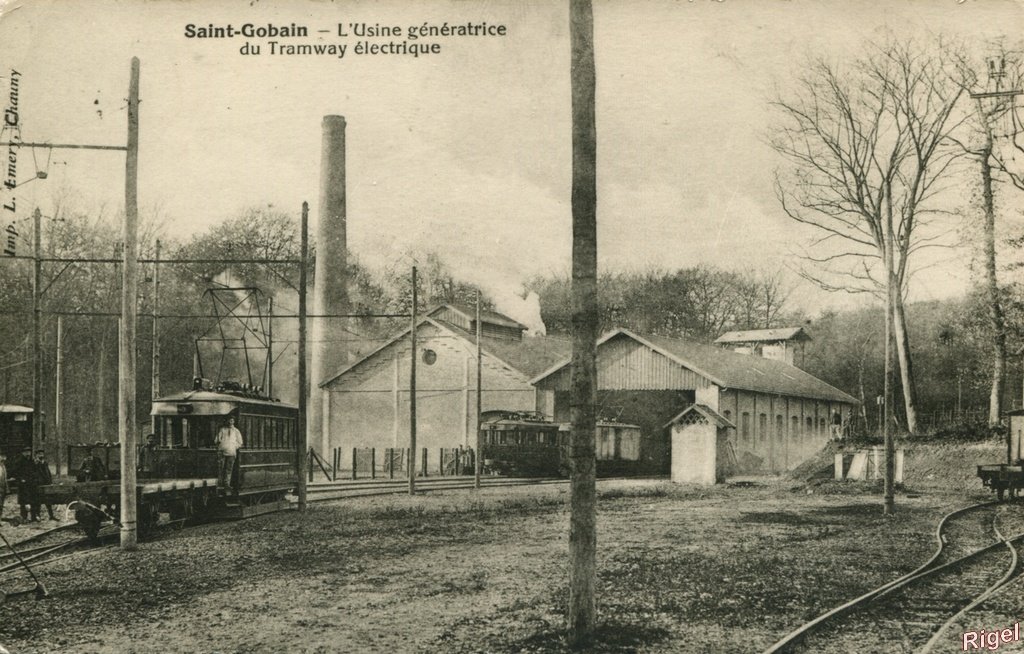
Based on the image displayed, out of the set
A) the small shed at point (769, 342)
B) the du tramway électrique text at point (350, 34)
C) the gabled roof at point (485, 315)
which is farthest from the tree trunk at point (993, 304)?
the gabled roof at point (485, 315)

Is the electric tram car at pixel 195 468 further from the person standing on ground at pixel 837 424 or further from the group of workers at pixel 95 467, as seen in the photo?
the person standing on ground at pixel 837 424

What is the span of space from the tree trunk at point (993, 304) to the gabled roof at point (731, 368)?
7515mm

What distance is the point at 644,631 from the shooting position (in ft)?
24.7

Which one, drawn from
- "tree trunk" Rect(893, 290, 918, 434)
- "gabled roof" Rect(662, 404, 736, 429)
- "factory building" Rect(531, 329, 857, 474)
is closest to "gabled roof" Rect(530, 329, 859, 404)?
"factory building" Rect(531, 329, 857, 474)

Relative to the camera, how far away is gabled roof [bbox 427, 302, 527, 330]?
33600mm

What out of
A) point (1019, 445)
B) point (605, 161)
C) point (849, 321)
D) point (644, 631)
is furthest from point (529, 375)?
point (644, 631)

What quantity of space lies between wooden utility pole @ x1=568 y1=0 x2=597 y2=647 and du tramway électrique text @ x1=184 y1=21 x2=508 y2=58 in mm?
2655

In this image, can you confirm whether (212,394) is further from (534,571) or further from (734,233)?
(734,233)

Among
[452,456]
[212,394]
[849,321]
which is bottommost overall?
[452,456]

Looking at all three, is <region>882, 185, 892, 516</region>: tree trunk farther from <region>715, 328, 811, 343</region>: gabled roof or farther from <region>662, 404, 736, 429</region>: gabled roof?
<region>715, 328, 811, 343</region>: gabled roof

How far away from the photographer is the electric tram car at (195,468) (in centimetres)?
1297

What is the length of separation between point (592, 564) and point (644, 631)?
3.18 ft

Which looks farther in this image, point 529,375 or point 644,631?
point 529,375

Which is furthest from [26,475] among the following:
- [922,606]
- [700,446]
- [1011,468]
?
[1011,468]
